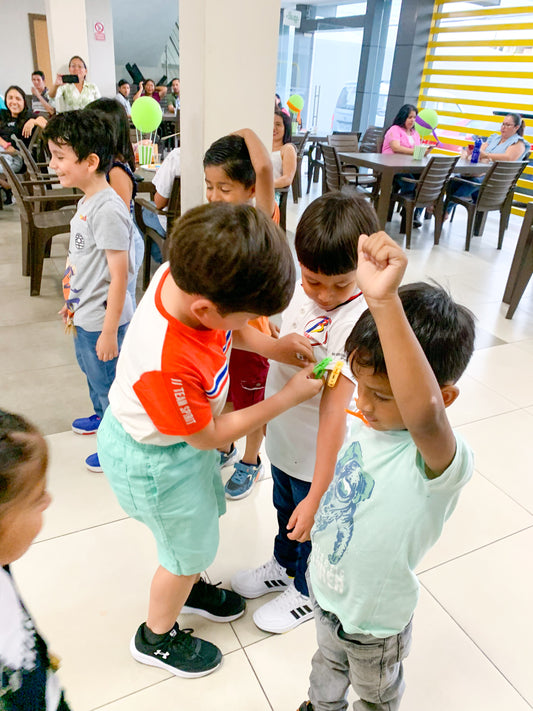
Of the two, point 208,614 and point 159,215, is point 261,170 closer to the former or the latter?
point 208,614

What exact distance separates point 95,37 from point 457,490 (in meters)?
11.6

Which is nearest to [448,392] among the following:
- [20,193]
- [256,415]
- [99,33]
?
[256,415]

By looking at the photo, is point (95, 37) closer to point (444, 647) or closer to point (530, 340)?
point (530, 340)

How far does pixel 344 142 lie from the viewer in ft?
20.2

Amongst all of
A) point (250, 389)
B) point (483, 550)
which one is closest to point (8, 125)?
point (250, 389)

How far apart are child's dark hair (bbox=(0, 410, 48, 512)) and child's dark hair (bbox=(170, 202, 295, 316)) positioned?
0.33 metres

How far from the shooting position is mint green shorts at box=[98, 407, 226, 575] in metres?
0.96

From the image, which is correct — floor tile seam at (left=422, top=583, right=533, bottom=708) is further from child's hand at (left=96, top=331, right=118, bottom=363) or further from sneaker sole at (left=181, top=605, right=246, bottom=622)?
child's hand at (left=96, top=331, right=118, bottom=363)

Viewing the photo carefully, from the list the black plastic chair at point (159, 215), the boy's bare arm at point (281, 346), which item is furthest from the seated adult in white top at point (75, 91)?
the boy's bare arm at point (281, 346)

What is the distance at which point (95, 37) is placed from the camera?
9.78 m

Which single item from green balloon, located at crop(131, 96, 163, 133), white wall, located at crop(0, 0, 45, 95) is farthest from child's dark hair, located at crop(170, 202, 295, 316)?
white wall, located at crop(0, 0, 45, 95)

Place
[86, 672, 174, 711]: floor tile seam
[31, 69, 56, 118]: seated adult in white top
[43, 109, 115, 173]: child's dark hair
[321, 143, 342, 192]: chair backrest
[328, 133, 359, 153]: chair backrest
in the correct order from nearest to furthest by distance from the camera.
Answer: [86, 672, 174, 711]: floor tile seam → [43, 109, 115, 173]: child's dark hair → [321, 143, 342, 192]: chair backrest → [328, 133, 359, 153]: chair backrest → [31, 69, 56, 118]: seated adult in white top

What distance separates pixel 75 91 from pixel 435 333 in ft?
20.2

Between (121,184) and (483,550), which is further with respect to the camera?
(121,184)
